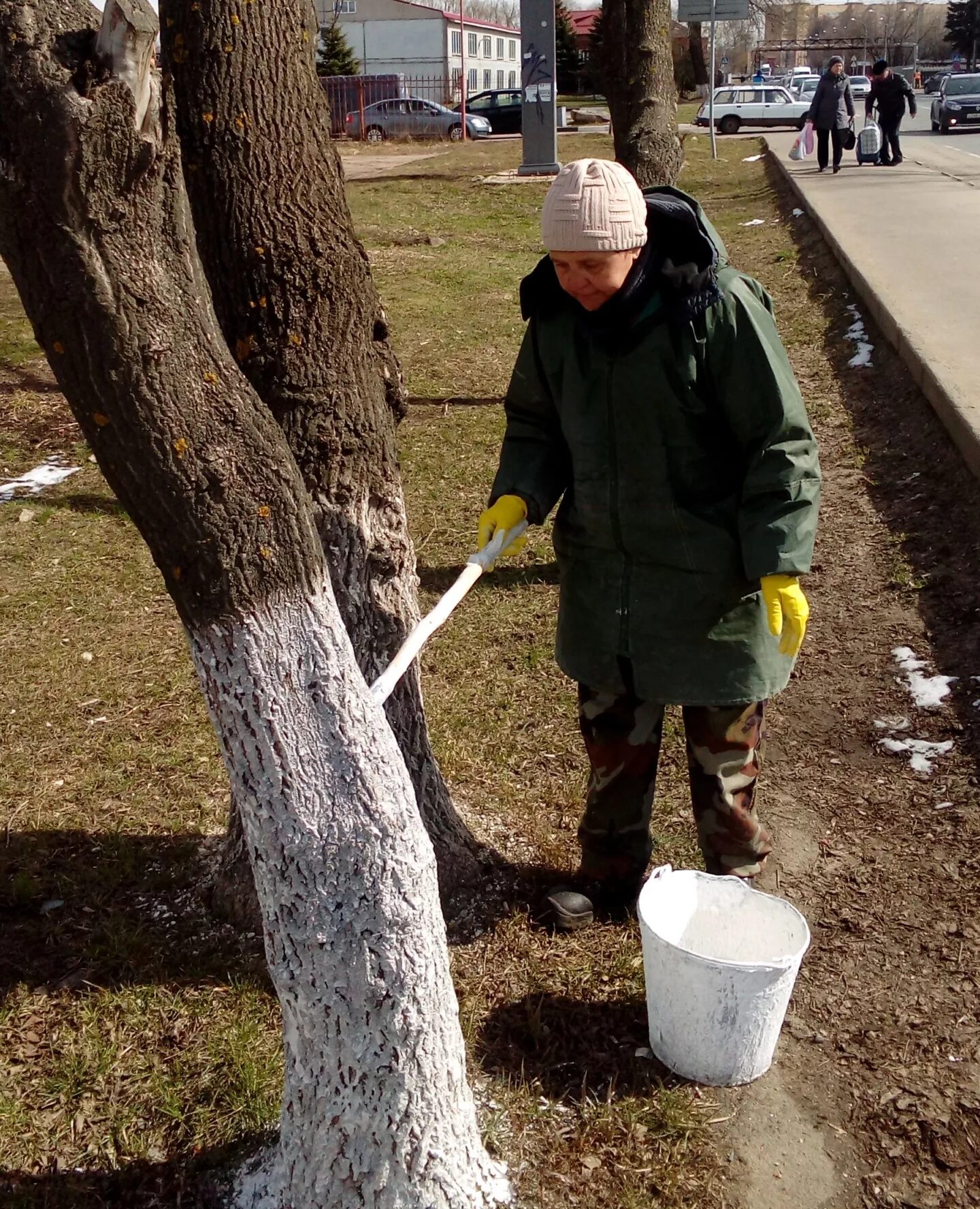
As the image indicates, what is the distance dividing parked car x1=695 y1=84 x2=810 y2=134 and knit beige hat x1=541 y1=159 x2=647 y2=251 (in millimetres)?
32151

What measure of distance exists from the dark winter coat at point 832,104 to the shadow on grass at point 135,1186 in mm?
16687

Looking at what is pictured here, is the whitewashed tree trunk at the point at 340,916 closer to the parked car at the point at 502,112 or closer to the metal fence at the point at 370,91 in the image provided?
the metal fence at the point at 370,91

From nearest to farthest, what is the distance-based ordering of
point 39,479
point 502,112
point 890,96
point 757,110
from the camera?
point 39,479, point 890,96, point 757,110, point 502,112

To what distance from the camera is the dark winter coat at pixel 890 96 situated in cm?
1675

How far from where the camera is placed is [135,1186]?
2156mm

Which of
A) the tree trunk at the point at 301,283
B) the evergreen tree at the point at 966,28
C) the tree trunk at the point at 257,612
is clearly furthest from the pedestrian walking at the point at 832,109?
the evergreen tree at the point at 966,28

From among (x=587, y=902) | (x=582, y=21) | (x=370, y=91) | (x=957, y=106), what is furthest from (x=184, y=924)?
(x=582, y=21)

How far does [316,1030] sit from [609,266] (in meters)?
1.42

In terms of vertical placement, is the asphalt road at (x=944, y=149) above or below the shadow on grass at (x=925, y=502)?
above

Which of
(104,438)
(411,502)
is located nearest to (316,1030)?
(104,438)

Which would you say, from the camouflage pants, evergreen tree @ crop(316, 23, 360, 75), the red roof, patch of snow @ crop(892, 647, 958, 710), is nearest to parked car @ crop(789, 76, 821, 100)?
evergreen tree @ crop(316, 23, 360, 75)

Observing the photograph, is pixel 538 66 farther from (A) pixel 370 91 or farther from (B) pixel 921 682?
(A) pixel 370 91

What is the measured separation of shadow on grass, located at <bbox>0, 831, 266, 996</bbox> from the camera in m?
2.64

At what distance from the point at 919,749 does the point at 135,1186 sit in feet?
7.87
